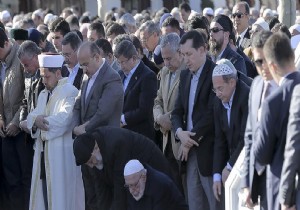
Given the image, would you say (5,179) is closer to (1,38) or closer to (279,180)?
(1,38)

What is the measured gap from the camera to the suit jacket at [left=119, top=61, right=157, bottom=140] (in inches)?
450

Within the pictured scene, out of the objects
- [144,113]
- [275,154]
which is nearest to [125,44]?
[144,113]

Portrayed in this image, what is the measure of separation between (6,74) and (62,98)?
4.34 feet

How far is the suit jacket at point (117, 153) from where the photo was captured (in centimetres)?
989

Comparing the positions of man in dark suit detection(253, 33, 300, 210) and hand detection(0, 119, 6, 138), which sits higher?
man in dark suit detection(253, 33, 300, 210)

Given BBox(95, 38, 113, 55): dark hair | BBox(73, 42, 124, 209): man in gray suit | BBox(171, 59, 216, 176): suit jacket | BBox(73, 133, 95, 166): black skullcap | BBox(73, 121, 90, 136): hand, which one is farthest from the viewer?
BBox(95, 38, 113, 55): dark hair

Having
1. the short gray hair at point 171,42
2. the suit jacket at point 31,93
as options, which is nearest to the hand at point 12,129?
the suit jacket at point 31,93

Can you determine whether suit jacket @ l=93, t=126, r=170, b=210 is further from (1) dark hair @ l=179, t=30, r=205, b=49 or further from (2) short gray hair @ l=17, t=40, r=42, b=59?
(2) short gray hair @ l=17, t=40, r=42, b=59

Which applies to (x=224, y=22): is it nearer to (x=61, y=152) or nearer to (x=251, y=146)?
(x=61, y=152)

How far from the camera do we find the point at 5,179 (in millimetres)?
12258

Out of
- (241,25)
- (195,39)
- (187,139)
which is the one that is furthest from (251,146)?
(241,25)

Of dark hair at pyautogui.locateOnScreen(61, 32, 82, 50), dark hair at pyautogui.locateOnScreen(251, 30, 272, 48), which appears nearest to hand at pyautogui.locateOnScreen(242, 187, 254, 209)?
dark hair at pyautogui.locateOnScreen(251, 30, 272, 48)

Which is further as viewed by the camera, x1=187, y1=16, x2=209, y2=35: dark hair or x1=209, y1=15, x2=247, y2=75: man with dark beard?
x1=187, y1=16, x2=209, y2=35: dark hair

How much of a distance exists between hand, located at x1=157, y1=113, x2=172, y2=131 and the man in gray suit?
1.43 feet
